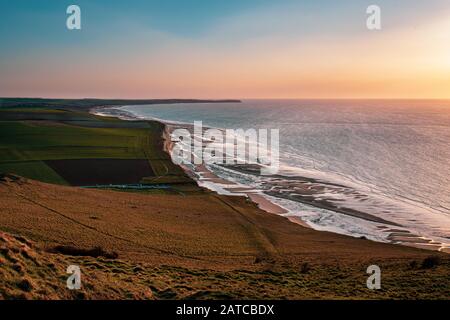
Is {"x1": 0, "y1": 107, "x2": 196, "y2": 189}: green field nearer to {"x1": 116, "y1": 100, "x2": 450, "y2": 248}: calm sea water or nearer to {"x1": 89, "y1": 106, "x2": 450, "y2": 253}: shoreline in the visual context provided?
{"x1": 89, "y1": 106, "x2": 450, "y2": 253}: shoreline

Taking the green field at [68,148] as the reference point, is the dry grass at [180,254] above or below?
below

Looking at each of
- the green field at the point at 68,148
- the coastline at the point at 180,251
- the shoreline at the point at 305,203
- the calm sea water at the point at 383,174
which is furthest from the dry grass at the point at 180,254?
the green field at the point at 68,148

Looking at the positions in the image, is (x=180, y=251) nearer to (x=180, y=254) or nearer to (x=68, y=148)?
(x=180, y=254)

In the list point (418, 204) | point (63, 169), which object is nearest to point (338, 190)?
point (418, 204)

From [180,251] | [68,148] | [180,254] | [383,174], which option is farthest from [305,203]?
[68,148]

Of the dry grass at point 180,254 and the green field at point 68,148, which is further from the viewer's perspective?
the green field at point 68,148

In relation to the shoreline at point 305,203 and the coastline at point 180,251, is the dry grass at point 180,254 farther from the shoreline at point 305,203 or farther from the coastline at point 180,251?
the shoreline at point 305,203

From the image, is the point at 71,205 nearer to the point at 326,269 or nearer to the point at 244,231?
the point at 244,231

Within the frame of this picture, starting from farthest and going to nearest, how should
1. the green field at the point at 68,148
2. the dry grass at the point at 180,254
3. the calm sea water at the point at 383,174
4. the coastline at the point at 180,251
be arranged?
1. the green field at the point at 68,148
2. the calm sea water at the point at 383,174
3. the coastline at the point at 180,251
4. the dry grass at the point at 180,254

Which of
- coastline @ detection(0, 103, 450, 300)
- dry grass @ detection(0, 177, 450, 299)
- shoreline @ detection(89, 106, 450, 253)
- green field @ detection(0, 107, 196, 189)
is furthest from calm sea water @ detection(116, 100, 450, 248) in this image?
green field @ detection(0, 107, 196, 189)

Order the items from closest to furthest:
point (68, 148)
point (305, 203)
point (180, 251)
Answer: point (180, 251) < point (305, 203) < point (68, 148)

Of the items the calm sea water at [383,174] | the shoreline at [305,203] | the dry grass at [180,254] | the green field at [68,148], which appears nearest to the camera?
the dry grass at [180,254]
